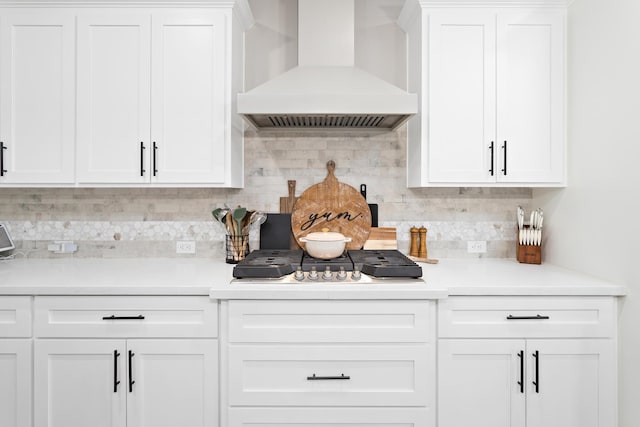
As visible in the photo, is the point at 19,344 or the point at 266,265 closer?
the point at 19,344

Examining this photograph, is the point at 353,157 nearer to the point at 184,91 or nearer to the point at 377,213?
the point at 377,213

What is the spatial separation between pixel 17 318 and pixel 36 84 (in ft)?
→ 3.88

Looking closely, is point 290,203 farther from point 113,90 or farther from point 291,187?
point 113,90

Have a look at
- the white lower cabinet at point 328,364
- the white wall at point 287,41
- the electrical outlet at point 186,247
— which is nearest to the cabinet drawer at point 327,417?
the white lower cabinet at point 328,364

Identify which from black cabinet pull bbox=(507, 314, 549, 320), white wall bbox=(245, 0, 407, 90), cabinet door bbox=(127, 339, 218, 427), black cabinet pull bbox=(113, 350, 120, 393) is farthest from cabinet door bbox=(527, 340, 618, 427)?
black cabinet pull bbox=(113, 350, 120, 393)

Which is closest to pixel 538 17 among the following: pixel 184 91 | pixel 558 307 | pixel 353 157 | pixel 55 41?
pixel 353 157

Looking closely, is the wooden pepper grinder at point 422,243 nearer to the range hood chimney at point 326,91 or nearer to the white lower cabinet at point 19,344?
the range hood chimney at point 326,91

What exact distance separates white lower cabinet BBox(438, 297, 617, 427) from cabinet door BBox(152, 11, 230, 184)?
143cm

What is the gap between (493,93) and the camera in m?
2.11

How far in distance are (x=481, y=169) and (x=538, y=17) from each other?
852mm

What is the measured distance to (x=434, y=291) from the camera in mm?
1715

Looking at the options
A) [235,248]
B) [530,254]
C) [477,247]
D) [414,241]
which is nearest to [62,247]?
[235,248]

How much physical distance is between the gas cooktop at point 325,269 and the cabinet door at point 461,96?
58 centimetres

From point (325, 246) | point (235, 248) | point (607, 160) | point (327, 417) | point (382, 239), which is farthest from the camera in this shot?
point (382, 239)
